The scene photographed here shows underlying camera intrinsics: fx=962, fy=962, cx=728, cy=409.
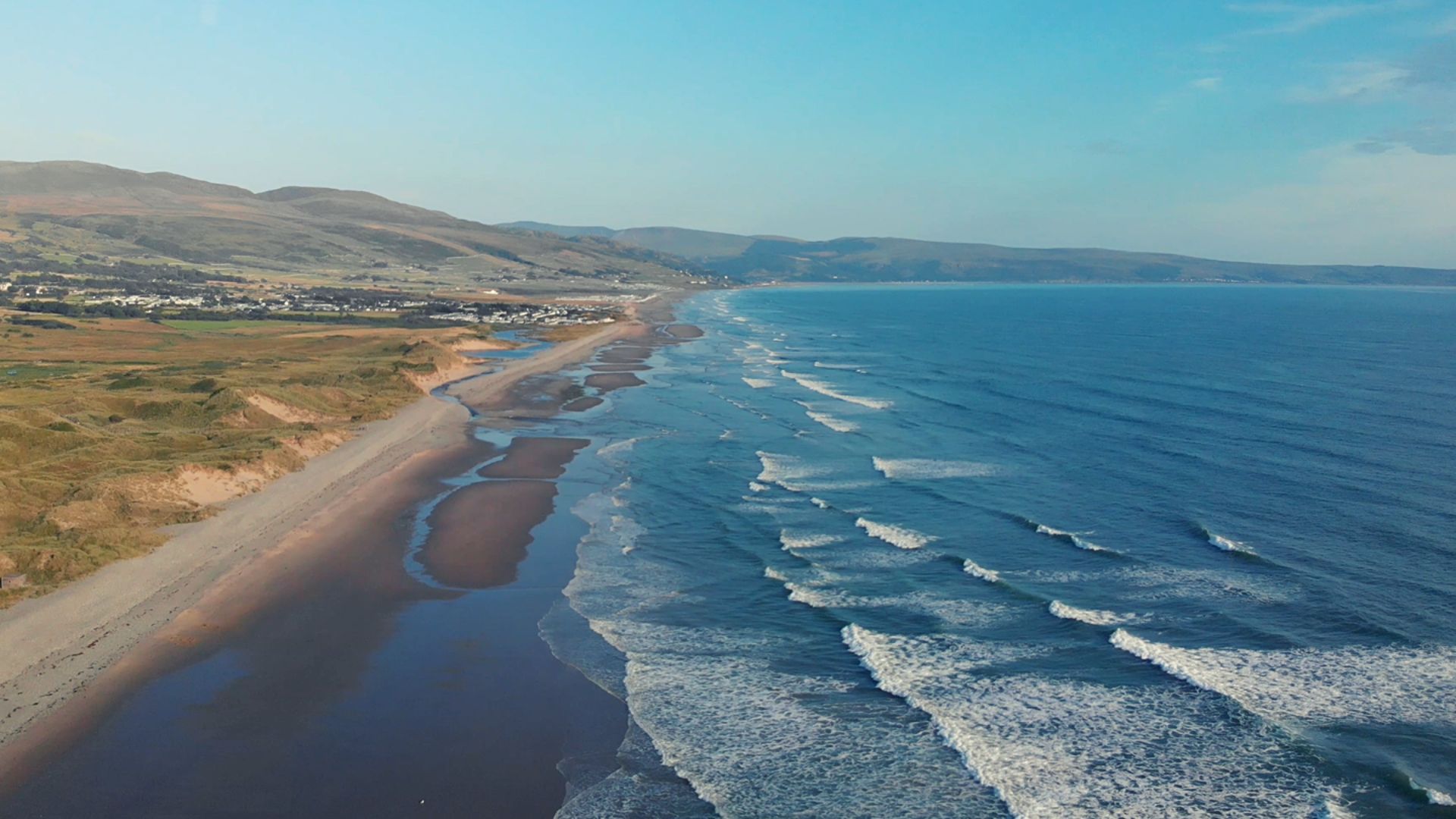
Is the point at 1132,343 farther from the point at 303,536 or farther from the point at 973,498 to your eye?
the point at 303,536

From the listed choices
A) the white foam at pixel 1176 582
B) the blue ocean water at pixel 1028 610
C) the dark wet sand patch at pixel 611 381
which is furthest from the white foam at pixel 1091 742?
the dark wet sand patch at pixel 611 381

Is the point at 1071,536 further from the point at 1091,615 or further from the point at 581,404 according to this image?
the point at 581,404

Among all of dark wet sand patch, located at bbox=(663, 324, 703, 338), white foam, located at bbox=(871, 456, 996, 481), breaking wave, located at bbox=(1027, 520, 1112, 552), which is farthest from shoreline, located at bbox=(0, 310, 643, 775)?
dark wet sand patch, located at bbox=(663, 324, 703, 338)

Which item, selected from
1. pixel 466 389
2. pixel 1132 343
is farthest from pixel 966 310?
pixel 466 389

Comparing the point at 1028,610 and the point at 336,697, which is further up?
the point at 1028,610

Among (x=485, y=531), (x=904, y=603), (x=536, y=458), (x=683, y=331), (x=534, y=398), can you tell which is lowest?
(x=485, y=531)

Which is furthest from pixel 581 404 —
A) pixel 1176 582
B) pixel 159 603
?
pixel 1176 582
